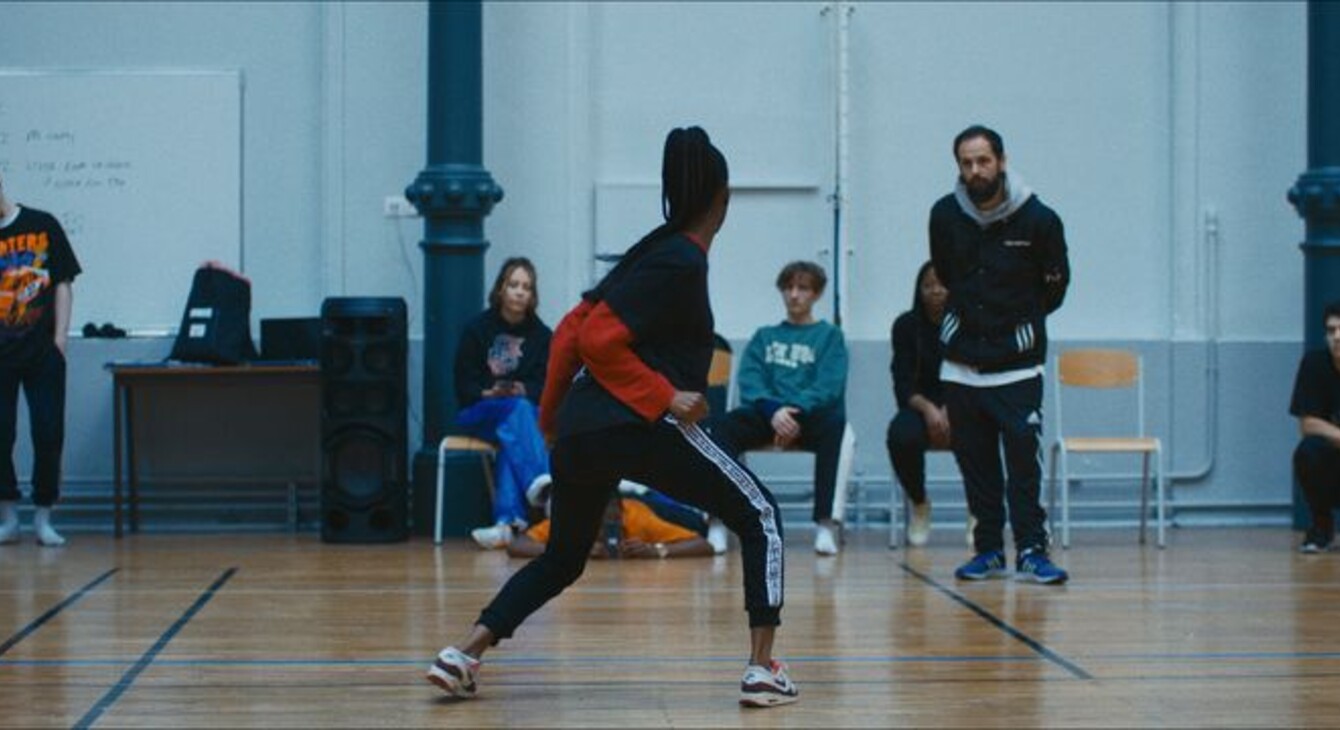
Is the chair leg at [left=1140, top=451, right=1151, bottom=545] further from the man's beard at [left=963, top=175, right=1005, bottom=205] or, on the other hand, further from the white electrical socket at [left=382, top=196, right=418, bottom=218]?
the white electrical socket at [left=382, top=196, right=418, bottom=218]

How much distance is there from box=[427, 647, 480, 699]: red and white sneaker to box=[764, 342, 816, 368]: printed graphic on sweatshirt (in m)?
4.04

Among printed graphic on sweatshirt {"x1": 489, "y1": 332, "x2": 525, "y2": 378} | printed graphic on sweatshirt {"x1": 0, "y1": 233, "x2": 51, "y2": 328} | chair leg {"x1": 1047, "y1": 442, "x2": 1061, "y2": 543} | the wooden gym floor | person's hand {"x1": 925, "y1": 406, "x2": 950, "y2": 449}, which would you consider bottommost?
the wooden gym floor

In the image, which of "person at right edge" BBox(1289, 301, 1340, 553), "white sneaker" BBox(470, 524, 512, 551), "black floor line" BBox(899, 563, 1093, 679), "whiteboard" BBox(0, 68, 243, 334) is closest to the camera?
"black floor line" BBox(899, 563, 1093, 679)

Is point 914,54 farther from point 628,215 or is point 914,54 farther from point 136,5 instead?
point 136,5

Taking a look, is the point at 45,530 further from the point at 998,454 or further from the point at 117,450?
the point at 998,454

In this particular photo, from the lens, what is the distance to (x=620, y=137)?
9.81 metres

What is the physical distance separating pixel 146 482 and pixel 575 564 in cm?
527

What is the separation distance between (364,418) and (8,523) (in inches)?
60.6

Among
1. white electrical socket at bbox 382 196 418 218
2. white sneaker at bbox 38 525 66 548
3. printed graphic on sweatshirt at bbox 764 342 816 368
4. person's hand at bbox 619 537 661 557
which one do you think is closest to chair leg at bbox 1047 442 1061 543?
printed graphic on sweatshirt at bbox 764 342 816 368

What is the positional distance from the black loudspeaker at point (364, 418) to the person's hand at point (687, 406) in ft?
14.8

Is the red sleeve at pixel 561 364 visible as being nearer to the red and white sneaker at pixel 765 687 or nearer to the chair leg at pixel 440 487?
the red and white sneaker at pixel 765 687

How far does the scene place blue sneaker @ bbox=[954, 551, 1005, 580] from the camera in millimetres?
7406

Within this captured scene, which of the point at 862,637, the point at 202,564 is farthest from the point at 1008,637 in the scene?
the point at 202,564

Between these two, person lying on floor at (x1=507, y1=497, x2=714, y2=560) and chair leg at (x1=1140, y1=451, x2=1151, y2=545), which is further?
chair leg at (x1=1140, y1=451, x2=1151, y2=545)
